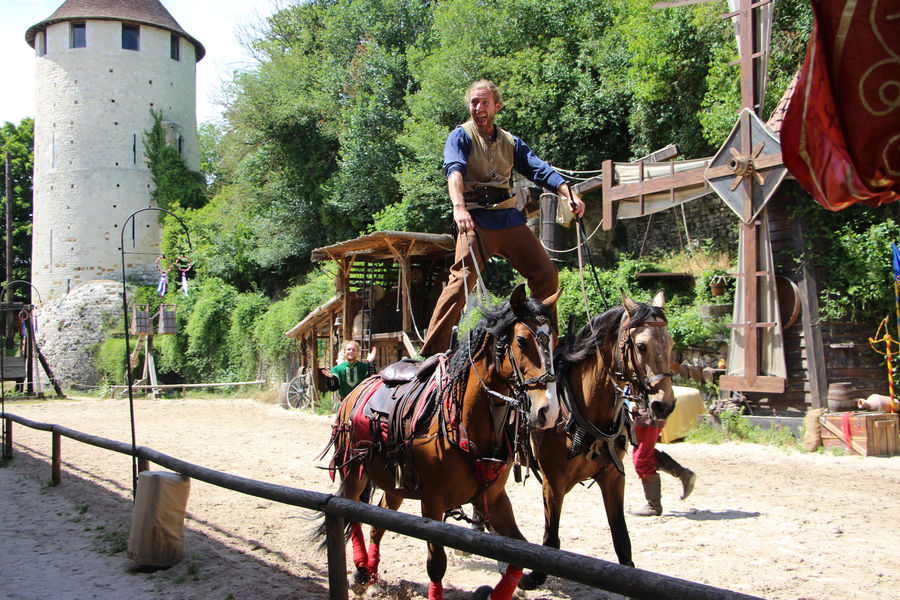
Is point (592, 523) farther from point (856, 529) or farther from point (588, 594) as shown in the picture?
point (856, 529)

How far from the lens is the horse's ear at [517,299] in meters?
3.58

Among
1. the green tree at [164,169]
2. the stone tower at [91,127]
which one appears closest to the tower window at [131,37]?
the stone tower at [91,127]


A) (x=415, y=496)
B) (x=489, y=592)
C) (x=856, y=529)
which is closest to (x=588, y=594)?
(x=489, y=592)

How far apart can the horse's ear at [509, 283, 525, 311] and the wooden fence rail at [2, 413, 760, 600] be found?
4.00ft

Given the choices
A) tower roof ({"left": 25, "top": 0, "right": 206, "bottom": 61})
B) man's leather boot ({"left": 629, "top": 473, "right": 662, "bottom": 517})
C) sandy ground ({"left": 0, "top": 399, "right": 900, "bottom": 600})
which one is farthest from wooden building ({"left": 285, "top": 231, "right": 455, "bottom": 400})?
tower roof ({"left": 25, "top": 0, "right": 206, "bottom": 61})

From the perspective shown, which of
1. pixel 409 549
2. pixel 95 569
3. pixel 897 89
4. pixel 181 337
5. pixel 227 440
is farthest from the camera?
pixel 181 337

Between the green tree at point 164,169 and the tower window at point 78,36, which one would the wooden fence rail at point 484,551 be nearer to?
the green tree at point 164,169

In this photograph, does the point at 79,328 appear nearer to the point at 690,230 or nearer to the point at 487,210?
the point at 690,230

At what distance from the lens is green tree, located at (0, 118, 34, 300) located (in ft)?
143

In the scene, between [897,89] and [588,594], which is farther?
[588,594]

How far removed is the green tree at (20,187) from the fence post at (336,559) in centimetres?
4786

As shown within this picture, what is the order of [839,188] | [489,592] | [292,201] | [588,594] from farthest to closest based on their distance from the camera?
[292,201]
[588,594]
[489,592]
[839,188]

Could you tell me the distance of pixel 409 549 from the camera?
5594mm

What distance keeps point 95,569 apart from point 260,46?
3141 cm
